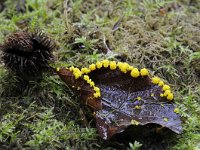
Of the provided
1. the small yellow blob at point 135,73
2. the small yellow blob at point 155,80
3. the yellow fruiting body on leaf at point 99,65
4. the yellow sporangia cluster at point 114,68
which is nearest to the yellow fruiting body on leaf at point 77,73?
the yellow sporangia cluster at point 114,68

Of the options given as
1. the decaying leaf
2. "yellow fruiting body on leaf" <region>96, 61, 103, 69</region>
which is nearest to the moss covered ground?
the decaying leaf

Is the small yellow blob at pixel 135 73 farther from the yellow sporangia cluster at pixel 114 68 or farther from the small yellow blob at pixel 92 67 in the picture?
the small yellow blob at pixel 92 67

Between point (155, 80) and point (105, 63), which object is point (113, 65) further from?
point (155, 80)

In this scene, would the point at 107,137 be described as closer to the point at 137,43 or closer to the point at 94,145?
the point at 94,145

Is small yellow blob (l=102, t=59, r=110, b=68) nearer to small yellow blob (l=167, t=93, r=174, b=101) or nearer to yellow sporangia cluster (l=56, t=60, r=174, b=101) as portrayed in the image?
yellow sporangia cluster (l=56, t=60, r=174, b=101)

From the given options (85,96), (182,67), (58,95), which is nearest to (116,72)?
(85,96)
